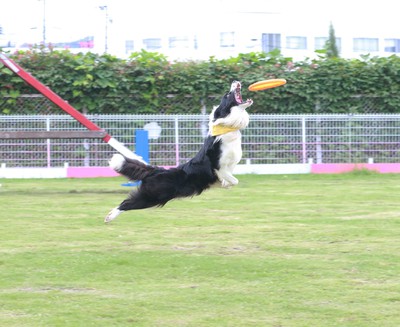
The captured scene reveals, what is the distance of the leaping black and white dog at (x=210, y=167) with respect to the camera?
6.93m

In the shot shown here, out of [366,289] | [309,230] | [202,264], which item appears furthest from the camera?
[309,230]

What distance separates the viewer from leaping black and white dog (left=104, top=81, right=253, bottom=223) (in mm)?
6934

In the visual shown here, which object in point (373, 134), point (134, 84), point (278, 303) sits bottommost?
point (278, 303)

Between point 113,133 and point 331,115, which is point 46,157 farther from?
point 331,115

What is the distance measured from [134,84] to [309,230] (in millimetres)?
9538

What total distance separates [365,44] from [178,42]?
10377 mm

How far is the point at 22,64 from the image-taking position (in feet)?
53.4

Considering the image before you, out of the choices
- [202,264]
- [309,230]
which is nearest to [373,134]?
[309,230]

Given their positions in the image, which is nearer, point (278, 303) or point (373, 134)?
point (278, 303)

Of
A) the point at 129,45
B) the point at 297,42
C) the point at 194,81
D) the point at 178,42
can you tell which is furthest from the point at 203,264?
the point at 129,45

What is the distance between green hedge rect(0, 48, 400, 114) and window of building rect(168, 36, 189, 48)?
18387mm

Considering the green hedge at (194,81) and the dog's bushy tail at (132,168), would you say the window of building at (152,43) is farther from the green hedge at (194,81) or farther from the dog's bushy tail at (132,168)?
the dog's bushy tail at (132,168)

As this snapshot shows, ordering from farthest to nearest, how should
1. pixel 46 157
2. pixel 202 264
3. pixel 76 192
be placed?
1. pixel 46 157
2. pixel 76 192
3. pixel 202 264

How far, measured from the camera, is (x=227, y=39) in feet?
112
